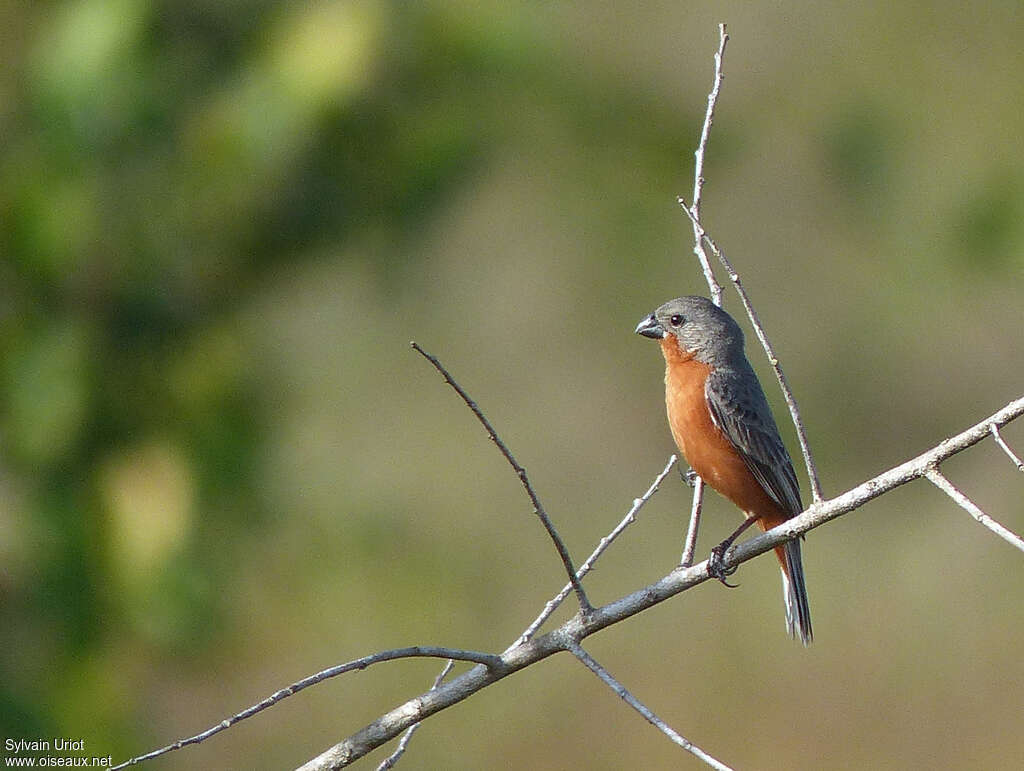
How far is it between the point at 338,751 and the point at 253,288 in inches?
156

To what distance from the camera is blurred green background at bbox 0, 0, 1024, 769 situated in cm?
631

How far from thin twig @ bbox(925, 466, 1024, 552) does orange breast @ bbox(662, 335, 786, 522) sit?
198cm

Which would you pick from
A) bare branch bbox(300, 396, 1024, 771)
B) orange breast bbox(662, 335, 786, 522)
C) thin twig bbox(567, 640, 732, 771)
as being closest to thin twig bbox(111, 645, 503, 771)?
bare branch bbox(300, 396, 1024, 771)

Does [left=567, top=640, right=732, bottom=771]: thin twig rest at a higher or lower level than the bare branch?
lower

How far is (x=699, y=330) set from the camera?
5.55 metres

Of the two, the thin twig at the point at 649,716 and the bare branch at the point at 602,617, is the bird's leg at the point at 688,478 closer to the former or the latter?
the bare branch at the point at 602,617

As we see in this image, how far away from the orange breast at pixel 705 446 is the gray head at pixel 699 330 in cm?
8

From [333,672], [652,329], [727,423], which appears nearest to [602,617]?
[333,672]

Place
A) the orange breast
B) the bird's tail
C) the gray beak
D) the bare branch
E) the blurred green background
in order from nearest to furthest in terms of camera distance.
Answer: the bare branch < the orange breast < the bird's tail < the gray beak < the blurred green background

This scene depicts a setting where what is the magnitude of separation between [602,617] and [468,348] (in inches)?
449

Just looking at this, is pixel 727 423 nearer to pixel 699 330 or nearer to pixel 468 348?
pixel 699 330

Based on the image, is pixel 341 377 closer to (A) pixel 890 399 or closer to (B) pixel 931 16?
(A) pixel 890 399

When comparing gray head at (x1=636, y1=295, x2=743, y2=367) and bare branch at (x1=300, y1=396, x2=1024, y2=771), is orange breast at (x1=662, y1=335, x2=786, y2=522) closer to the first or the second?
gray head at (x1=636, y1=295, x2=743, y2=367)

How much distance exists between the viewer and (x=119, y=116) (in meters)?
6.18
